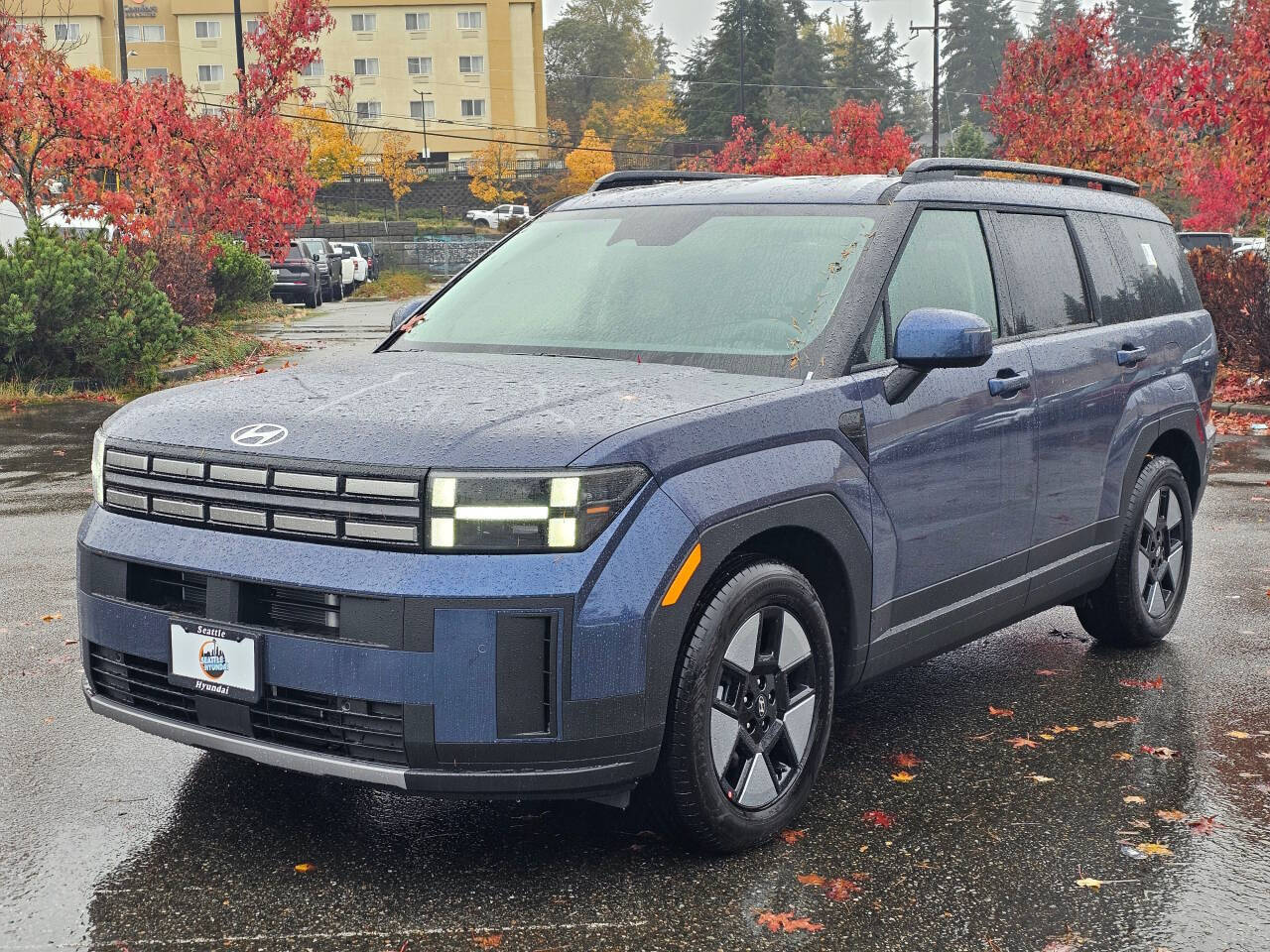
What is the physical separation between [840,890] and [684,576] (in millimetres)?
942

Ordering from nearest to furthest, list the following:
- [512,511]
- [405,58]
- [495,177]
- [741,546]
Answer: [512,511], [741,546], [495,177], [405,58]

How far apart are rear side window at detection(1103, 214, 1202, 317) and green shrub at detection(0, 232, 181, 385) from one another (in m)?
12.7

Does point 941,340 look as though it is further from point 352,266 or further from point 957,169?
point 352,266

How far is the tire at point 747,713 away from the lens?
3.79 meters

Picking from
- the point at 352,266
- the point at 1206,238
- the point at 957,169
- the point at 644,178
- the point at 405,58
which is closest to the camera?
the point at 957,169

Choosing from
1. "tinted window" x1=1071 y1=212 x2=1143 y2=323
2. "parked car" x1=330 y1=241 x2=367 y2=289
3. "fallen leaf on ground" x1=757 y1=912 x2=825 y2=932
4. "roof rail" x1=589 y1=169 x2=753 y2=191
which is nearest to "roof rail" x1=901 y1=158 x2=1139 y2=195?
"tinted window" x1=1071 y1=212 x2=1143 y2=323

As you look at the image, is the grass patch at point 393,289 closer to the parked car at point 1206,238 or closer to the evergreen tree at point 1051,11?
the parked car at point 1206,238

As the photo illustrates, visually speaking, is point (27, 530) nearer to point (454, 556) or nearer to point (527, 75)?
point (454, 556)

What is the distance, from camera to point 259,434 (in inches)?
149

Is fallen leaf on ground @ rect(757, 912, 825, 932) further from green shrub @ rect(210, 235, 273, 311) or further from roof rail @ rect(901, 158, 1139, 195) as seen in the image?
green shrub @ rect(210, 235, 273, 311)

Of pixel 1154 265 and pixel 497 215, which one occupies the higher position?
pixel 497 215

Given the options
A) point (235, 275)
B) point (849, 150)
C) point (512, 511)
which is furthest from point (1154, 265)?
point (849, 150)

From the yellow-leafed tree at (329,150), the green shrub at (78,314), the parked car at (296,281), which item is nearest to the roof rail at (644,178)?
the green shrub at (78,314)

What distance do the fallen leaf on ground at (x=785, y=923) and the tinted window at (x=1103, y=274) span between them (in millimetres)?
3094
